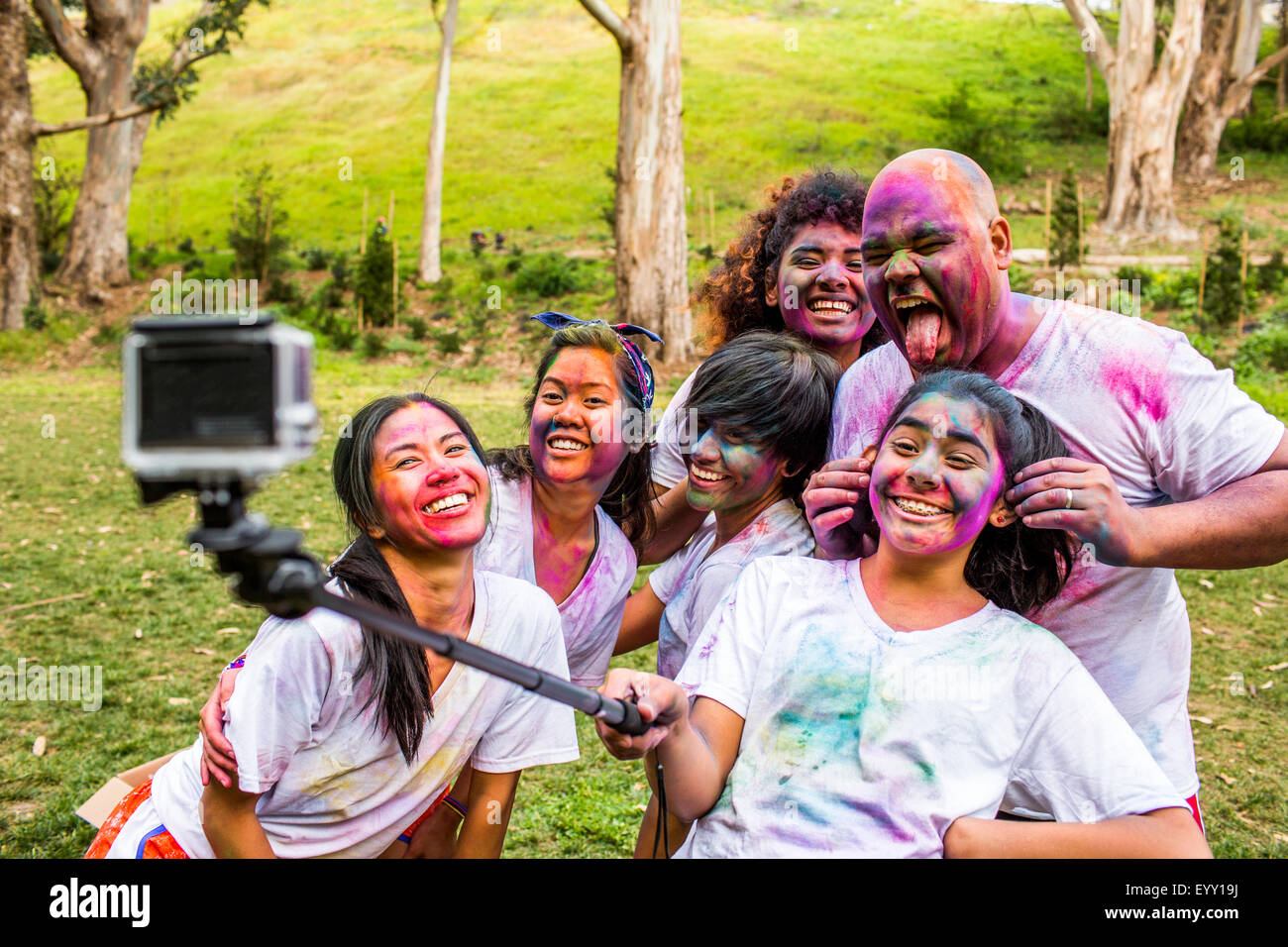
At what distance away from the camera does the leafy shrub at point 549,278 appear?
816 inches

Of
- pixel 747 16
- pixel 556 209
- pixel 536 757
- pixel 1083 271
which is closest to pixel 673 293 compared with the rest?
pixel 1083 271

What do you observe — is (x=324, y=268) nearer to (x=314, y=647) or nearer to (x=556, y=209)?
(x=556, y=209)

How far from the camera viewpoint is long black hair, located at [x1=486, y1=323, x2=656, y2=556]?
11.2 feet

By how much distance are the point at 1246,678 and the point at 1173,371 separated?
4746mm

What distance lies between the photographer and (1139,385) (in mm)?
2570


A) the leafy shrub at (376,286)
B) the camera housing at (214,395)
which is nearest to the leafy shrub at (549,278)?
the leafy shrub at (376,286)

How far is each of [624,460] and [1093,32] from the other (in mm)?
19289

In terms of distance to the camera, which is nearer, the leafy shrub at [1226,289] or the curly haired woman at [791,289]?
the curly haired woman at [791,289]

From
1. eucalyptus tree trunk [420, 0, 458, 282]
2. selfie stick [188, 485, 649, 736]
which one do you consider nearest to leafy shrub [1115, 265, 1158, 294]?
eucalyptus tree trunk [420, 0, 458, 282]

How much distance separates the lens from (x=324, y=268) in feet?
77.4

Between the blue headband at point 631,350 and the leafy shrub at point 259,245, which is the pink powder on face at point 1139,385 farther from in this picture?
the leafy shrub at point 259,245

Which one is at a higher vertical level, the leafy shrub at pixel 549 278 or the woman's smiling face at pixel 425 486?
the leafy shrub at pixel 549 278

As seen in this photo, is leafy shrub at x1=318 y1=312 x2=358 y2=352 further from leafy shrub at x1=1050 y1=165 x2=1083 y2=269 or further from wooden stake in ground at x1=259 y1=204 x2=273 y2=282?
leafy shrub at x1=1050 y1=165 x2=1083 y2=269

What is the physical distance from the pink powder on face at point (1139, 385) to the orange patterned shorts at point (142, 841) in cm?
250
